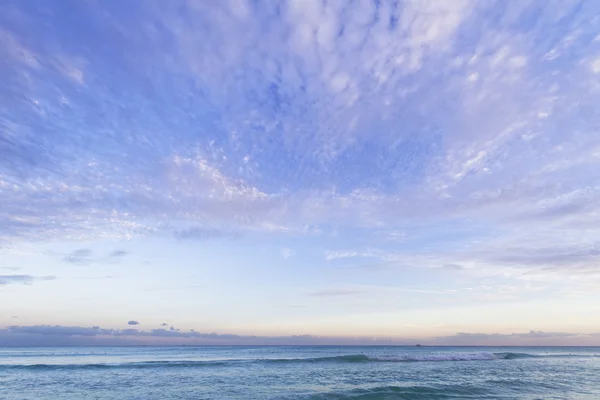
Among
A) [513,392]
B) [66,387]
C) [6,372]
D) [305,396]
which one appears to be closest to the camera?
[305,396]

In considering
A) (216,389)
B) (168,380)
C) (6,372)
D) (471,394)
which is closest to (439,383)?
(471,394)

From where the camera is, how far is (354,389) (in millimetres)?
28812

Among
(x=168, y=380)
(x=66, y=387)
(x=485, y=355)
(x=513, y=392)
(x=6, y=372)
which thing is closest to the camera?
(x=513, y=392)

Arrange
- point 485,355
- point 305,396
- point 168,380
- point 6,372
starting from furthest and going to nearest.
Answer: point 485,355 → point 6,372 → point 168,380 → point 305,396

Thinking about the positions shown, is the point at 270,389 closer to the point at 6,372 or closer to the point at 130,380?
the point at 130,380

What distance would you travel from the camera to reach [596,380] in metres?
36.7

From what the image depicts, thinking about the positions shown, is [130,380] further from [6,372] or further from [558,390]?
[558,390]

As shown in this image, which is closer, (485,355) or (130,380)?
(130,380)

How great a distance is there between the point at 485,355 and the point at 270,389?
6836 cm

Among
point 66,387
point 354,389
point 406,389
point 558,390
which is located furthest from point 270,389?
point 558,390

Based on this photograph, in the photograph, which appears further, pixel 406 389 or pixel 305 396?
pixel 406 389

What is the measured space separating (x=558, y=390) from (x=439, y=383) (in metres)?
9.15

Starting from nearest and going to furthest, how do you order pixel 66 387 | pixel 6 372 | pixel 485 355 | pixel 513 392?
pixel 513 392 → pixel 66 387 → pixel 6 372 → pixel 485 355

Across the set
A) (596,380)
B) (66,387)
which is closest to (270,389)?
(66,387)
